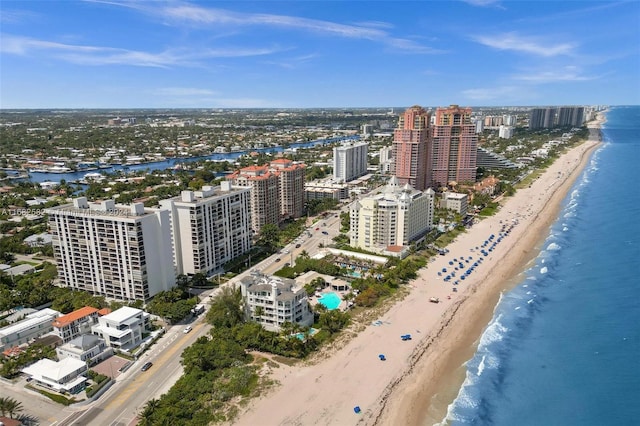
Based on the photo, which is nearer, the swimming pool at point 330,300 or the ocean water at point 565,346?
the ocean water at point 565,346

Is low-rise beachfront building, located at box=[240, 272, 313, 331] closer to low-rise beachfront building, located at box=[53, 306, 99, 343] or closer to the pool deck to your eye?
the pool deck

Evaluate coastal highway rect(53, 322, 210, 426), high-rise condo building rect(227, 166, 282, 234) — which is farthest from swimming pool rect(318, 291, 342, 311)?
high-rise condo building rect(227, 166, 282, 234)

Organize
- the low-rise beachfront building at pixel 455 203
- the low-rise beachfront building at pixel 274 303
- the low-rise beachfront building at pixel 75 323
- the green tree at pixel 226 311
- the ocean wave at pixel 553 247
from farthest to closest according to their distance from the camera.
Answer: the low-rise beachfront building at pixel 455 203, the ocean wave at pixel 553 247, the green tree at pixel 226 311, the low-rise beachfront building at pixel 274 303, the low-rise beachfront building at pixel 75 323

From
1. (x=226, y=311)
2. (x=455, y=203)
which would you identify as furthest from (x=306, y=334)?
(x=455, y=203)

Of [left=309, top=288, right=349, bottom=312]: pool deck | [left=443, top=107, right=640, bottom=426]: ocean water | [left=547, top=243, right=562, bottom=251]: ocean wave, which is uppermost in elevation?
[left=547, top=243, right=562, bottom=251]: ocean wave

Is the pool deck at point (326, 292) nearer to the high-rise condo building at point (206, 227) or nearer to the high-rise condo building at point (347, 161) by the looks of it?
the high-rise condo building at point (206, 227)

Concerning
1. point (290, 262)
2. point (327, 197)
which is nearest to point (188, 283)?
point (290, 262)

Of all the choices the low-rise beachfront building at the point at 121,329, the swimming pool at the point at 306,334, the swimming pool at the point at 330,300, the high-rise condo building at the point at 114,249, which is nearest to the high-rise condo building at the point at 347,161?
the swimming pool at the point at 330,300
